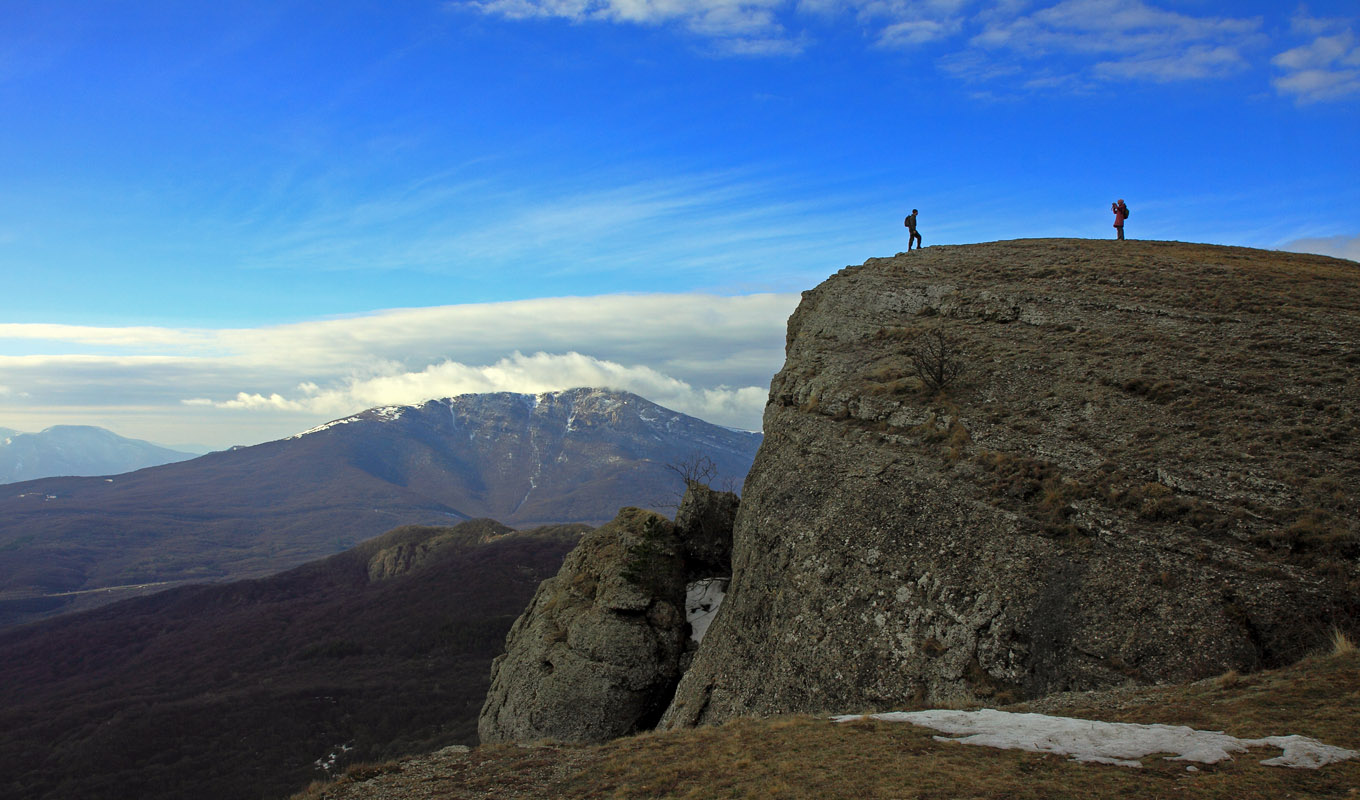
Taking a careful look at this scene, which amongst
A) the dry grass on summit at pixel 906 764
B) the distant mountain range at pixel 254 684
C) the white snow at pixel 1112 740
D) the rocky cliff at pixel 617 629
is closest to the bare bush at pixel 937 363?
the rocky cliff at pixel 617 629

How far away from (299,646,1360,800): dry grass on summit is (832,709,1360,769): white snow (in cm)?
28

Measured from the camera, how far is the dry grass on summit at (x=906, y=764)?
1099 centimetres

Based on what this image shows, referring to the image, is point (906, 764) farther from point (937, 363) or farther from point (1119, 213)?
point (1119, 213)

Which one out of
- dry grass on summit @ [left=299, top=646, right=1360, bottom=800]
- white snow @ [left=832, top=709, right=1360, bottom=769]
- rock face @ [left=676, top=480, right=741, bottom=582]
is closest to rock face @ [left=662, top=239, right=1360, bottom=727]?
dry grass on summit @ [left=299, top=646, right=1360, bottom=800]

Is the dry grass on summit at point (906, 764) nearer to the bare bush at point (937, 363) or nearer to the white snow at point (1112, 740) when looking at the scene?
the white snow at point (1112, 740)

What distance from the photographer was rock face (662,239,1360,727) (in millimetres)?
16609

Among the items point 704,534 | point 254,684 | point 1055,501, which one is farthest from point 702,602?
point 254,684

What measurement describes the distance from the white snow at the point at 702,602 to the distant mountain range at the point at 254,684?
A: 217ft

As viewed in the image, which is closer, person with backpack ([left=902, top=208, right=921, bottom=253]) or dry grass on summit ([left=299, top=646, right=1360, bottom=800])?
dry grass on summit ([left=299, top=646, right=1360, bottom=800])

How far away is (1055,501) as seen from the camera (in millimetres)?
19578

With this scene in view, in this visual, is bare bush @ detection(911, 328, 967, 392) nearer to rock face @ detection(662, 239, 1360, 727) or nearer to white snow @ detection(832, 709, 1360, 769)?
rock face @ detection(662, 239, 1360, 727)

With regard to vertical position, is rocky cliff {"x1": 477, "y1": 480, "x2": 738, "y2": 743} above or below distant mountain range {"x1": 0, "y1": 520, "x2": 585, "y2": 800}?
above

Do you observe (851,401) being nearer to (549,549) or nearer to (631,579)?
(631,579)

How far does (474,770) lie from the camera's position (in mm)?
17000
